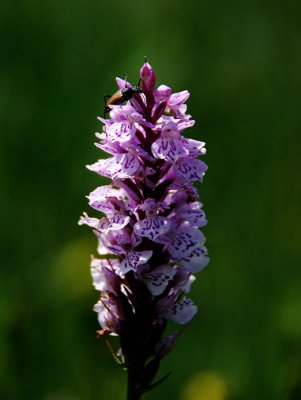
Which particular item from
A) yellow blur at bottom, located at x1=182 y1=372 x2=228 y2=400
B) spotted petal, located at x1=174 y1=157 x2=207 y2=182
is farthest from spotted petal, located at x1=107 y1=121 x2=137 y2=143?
yellow blur at bottom, located at x1=182 y1=372 x2=228 y2=400

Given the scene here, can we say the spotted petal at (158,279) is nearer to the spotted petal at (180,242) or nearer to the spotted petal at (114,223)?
the spotted petal at (180,242)

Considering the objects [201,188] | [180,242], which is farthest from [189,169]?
[201,188]

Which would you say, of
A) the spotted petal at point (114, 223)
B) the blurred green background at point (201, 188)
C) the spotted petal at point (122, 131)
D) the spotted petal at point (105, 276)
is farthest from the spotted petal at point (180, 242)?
the blurred green background at point (201, 188)

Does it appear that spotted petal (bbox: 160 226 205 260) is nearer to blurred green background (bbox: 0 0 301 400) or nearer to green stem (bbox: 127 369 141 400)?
green stem (bbox: 127 369 141 400)

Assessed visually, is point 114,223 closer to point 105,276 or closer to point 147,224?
point 147,224
